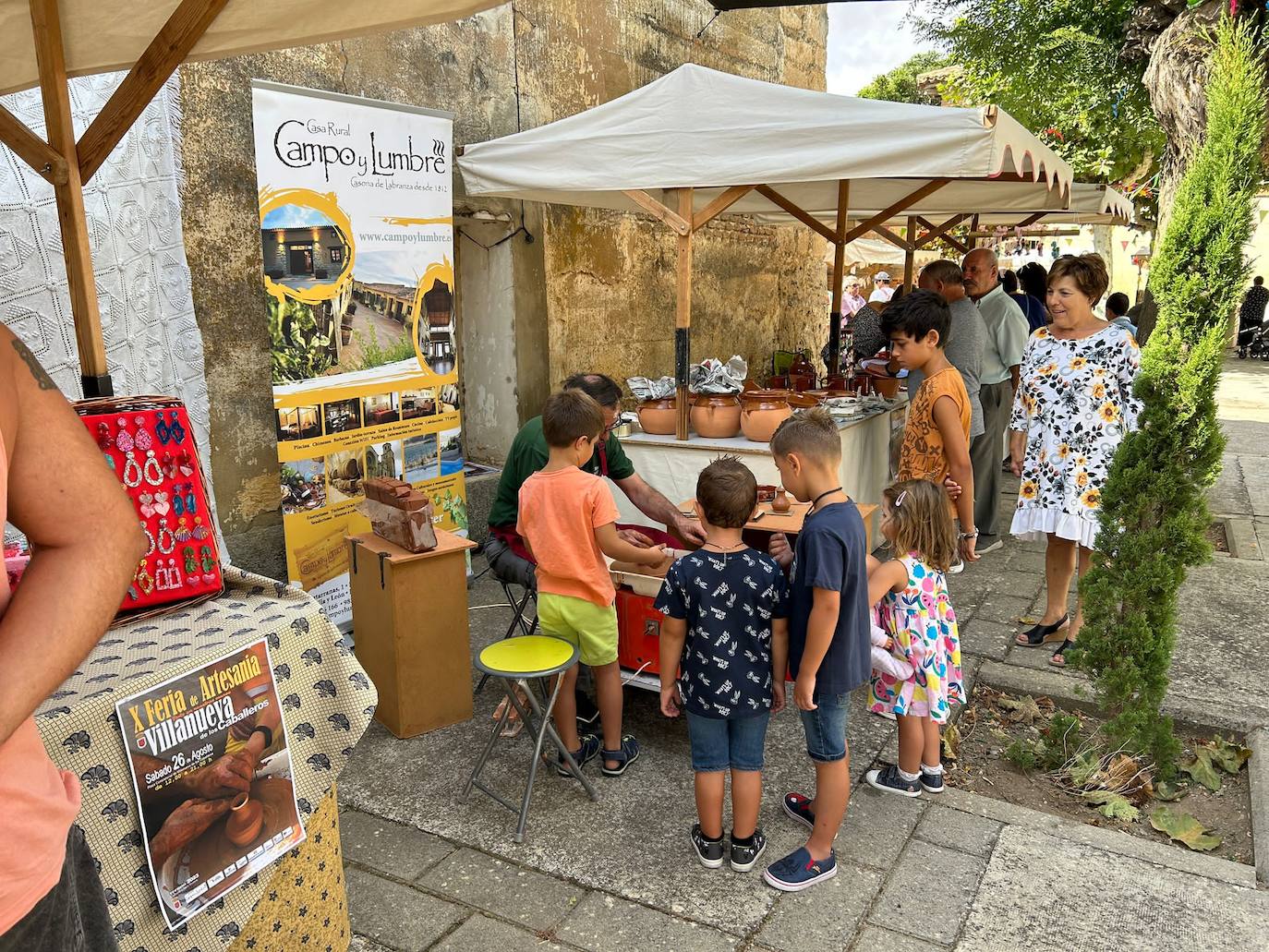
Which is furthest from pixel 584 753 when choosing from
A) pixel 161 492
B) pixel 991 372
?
pixel 991 372

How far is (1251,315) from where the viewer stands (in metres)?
21.5

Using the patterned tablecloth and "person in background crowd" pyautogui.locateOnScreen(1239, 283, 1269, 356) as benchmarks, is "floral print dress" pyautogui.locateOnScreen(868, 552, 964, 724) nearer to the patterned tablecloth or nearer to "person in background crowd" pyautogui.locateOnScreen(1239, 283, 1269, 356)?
the patterned tablecloth

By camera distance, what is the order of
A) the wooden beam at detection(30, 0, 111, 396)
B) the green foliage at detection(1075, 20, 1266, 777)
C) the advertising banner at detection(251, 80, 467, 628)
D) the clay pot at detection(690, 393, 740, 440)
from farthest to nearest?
the clay pot at detection(690, 393, 740, 440) → the advertising banner at detection(251, 80, 467, 628) → the green foliage at detection(1075, 20, 1266, 777) → the wooden beam at detection(30, 0, 111, 396)

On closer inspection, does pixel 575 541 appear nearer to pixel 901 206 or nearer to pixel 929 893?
pixel 929 893

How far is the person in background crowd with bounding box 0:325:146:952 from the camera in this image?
38.8 inches

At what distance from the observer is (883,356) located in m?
7.46

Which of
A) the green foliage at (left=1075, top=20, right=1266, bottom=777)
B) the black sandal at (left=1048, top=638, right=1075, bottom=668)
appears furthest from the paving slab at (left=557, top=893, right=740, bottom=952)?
the black sandal at (left=1048, top=638, right=1075, bottom=668)

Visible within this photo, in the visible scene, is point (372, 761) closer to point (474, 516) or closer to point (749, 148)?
point (474, 516)

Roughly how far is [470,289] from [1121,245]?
34808 mm

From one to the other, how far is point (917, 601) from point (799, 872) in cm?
100

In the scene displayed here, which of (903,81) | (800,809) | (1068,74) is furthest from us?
(903,81)

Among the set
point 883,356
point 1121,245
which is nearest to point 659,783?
point 883,356

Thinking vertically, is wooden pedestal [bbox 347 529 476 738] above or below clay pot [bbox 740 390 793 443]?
below

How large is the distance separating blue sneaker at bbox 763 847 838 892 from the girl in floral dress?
0.64m
